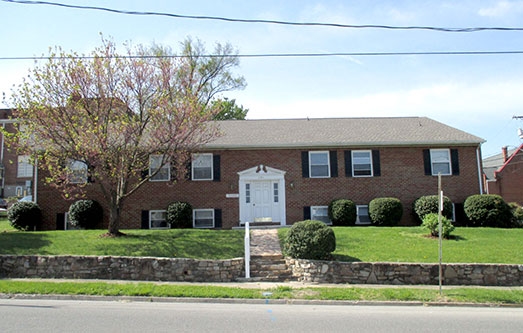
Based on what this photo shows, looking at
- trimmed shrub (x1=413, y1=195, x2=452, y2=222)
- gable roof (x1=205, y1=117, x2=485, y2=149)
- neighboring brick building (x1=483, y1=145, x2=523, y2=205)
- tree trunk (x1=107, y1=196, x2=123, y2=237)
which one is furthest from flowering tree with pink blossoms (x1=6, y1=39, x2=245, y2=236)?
neighboring brick building (x1=483, y1=145, x2=523, y2=205)

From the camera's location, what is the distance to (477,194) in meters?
19.5

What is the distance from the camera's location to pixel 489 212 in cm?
1786

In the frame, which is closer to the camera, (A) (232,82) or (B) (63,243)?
(B) (63,243)

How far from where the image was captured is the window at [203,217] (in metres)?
19.4

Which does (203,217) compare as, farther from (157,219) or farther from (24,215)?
(24,215)

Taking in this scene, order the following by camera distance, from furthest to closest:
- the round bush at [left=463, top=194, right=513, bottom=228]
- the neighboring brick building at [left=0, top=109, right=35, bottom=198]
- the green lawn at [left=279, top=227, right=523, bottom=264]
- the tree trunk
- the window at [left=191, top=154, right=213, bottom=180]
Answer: the neighboring brick building at [left=0, top=109, right=35, bottom=198], the window at [left=191, top=154, right=213, bottom=180], the round bush at [left=463, top=194, right=513, bottom=228], the tree trunk, the green lawn at [left=279, top=227, right=523, bottom=264]

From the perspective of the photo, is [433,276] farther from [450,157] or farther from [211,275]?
[450,157]

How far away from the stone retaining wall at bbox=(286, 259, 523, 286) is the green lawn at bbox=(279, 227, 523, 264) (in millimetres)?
756

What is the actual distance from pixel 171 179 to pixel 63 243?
6512 mm

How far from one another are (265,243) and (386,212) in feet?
22.5

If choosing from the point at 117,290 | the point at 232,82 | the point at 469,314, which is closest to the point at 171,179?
the point at 117,290

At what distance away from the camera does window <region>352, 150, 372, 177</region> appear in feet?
65.1

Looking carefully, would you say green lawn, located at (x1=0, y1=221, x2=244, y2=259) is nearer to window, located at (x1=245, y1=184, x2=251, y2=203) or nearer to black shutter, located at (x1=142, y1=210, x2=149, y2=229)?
black shutter, located at (x1=142, y1=210, x2=149, y2=229)

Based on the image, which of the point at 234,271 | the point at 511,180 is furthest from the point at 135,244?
the point at 511,180
